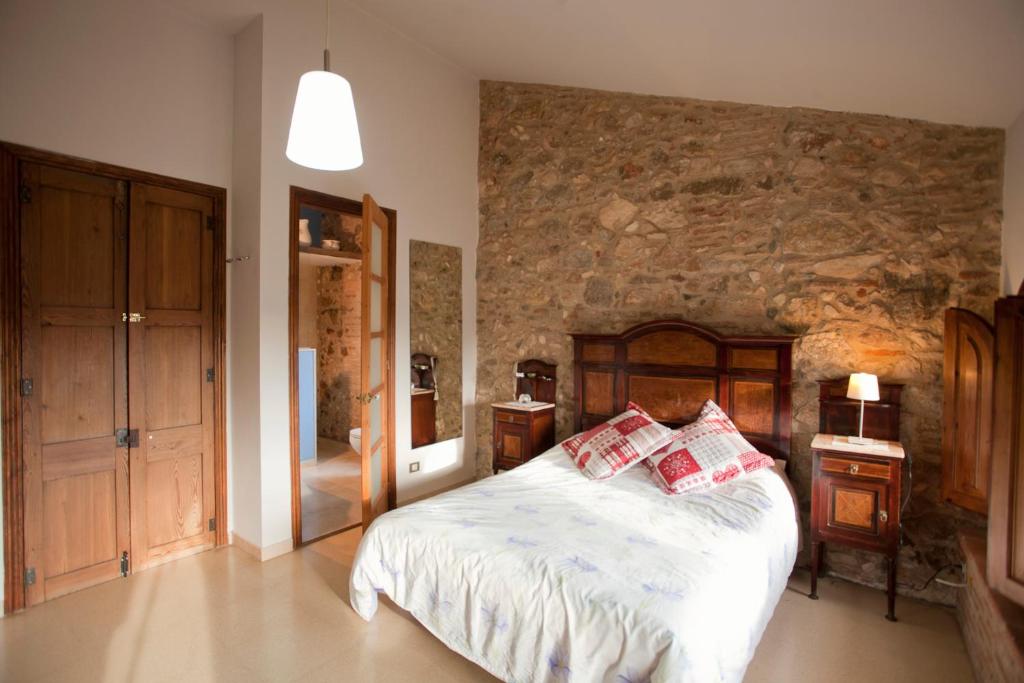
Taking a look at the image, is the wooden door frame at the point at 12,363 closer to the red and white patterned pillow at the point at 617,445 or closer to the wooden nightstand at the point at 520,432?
the wooden nightstand at the point at 520,432

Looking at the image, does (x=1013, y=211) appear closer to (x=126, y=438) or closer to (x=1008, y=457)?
(x=1008, y=457)

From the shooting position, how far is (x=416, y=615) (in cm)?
237

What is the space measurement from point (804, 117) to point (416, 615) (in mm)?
3614

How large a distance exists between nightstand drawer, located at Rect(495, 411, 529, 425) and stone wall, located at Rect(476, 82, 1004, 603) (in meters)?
0.40

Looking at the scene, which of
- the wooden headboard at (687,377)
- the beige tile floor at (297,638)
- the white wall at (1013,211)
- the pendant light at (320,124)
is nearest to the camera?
the pendant light at (320,124)

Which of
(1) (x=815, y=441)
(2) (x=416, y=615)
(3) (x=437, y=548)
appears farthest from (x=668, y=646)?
(1) (x=815, y=441)

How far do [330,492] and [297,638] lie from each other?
2216 millimetres

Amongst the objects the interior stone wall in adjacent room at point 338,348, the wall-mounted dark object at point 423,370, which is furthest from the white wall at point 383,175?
the interior stone wall in adjacent room at point 338,348

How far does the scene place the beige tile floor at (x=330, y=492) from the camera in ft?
13.0

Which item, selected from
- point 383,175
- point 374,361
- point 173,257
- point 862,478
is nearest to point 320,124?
point 374,361

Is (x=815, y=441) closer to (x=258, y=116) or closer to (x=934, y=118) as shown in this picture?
(x=934, y=118)

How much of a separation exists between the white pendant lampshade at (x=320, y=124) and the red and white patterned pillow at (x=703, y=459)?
229 centimetres

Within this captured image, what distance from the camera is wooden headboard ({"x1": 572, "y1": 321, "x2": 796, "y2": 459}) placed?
11.1ft

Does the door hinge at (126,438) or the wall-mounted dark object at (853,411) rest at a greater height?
the wall-mounted dark object at (853,411)
